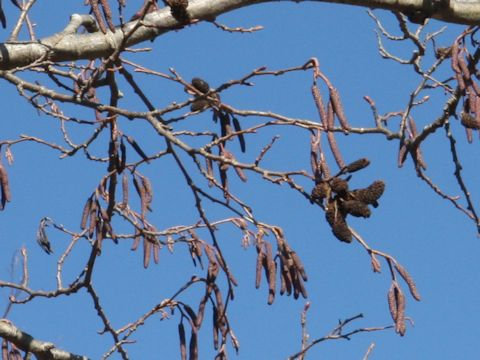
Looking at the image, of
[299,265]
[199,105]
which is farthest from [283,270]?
[199,105]

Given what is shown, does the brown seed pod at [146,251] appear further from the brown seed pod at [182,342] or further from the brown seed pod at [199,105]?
the brown seed pod at [199,105]

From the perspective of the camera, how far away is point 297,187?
3.15 metres

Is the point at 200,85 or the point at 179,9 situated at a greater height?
the point at 179,9

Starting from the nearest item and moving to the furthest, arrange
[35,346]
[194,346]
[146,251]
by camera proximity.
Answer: [194,346], [146,251], [35,346]

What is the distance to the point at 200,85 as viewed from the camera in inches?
135

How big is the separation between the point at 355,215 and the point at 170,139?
1.81 feet

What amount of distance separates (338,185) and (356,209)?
0.08 m

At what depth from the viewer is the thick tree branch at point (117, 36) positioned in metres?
3.65

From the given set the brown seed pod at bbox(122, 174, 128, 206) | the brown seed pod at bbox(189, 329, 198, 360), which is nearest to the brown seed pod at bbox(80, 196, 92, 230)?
the brown seed pod at bbox(122, 174, 128, 206)

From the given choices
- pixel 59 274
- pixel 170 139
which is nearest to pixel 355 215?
pixel 170 139

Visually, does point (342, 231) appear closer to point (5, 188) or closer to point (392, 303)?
point (392, 303)

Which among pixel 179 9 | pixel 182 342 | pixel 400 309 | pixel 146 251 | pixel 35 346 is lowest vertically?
pixel 400 309

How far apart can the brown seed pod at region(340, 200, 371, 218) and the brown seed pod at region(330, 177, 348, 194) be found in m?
0.03

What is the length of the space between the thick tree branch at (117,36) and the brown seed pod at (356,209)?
0.84 m
